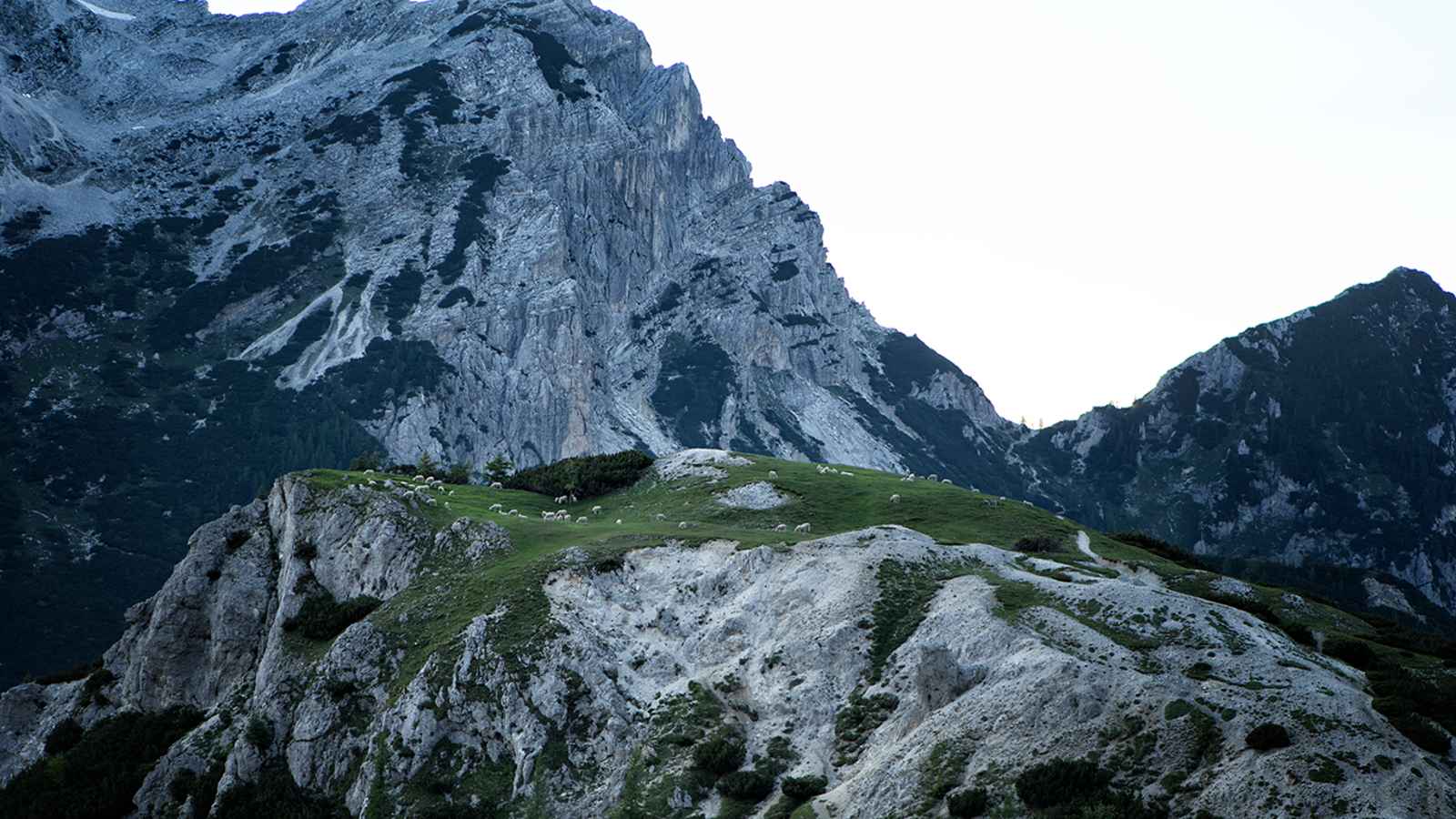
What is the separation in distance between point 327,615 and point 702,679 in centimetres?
2355

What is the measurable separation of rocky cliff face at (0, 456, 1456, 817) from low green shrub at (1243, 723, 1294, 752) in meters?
0.34

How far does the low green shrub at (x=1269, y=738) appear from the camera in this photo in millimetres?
28109

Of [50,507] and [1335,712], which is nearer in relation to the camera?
[1335,712]

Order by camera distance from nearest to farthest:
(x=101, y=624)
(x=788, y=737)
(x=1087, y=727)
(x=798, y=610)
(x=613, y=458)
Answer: (x=1087, y=727) < (x=788, y=737) < (x=798, y=610) < (x=613, y=458) < (x=101, y=624)

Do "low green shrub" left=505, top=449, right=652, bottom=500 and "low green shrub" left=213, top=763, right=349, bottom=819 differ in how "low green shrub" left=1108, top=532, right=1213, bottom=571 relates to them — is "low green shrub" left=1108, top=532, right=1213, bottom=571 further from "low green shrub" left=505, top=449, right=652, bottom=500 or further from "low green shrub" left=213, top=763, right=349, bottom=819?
"low green shrub" left=213, top=763, right=349, bottom=819

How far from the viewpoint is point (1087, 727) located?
1234 inches

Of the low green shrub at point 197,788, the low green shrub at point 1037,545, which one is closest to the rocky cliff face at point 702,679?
the low green shrub at point 197,788

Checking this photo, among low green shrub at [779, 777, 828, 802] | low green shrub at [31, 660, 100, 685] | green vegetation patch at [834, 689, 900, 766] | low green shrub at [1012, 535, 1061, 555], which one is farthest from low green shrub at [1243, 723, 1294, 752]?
low green shrub at [31, 660, 100, 685]

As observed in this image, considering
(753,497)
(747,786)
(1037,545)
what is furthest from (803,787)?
(753,497)

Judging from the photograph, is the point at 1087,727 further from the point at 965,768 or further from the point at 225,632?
the point at 225,632

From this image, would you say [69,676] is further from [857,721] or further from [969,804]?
[969,804]

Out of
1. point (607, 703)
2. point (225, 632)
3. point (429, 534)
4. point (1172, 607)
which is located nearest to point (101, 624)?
point (225, 632)

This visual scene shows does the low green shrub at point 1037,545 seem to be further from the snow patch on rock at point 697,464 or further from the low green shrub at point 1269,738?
the low green shrub at point 1269,738

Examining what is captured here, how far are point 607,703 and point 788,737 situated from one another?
26.9ft
